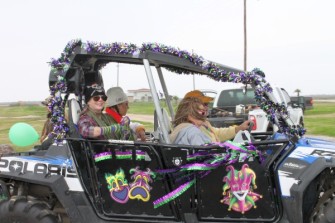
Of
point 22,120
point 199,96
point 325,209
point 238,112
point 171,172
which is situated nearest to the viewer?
point 325,209

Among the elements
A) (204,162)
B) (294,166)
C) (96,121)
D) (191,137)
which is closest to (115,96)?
(96,121)

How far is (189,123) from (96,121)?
0.91 metres

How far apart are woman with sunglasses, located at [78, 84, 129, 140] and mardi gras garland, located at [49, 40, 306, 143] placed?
0.20 m

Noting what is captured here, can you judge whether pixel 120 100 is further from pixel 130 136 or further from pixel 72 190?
pixel 72 190

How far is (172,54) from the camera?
12.5ft

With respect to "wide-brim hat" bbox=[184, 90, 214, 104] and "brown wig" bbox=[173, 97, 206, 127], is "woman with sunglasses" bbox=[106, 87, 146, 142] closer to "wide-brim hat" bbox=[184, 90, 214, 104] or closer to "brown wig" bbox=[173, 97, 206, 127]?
"brown wig" bbox=[173, 97, 206, 127]

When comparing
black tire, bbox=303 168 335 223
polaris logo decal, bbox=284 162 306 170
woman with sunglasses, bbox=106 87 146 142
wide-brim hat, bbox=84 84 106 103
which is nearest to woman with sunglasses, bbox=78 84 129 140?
wide-brim hat, bbox=84 84 106 103

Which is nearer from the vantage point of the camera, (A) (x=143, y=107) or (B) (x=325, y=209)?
(B) (x=325, y=209)

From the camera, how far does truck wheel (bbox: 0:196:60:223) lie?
12.7 feet

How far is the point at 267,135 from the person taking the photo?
15.9 feet

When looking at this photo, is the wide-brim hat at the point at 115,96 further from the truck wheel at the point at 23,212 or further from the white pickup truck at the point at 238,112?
the white pickup truck at the point at 238,112

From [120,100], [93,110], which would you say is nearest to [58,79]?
[93,110]

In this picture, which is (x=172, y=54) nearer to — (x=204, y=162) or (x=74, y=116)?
(x=204, y=162)

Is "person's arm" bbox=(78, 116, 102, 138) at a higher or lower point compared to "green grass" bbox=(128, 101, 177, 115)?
lower
